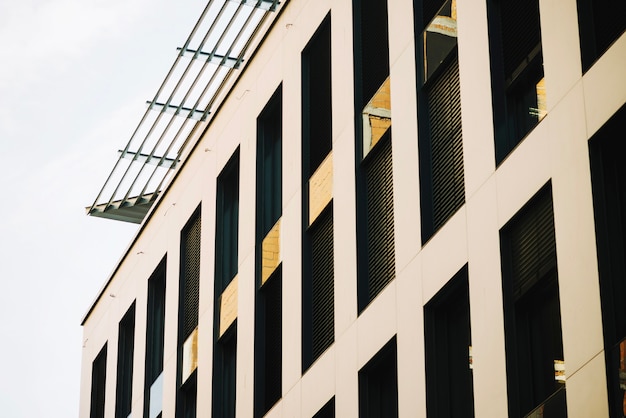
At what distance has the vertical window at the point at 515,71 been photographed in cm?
2114

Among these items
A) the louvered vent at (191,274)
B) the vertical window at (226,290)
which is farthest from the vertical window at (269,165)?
the louvered vent at (191,274)

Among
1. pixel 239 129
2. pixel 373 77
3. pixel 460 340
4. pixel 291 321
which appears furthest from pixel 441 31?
pixel 239 129

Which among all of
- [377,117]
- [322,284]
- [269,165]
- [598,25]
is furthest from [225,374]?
[598,25]

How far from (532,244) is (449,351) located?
3070 mm

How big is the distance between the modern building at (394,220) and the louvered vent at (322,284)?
55mm

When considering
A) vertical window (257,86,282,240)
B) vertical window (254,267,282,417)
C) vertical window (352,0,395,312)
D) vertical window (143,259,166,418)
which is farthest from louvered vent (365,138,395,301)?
vertical window (143,259,166,418)

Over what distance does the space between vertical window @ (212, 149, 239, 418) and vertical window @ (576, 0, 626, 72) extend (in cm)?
1491

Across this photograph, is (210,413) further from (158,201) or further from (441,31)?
(441,31)

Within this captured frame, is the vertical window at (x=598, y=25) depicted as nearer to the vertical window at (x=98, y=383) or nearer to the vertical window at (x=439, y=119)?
the vertical window at (x=439, y=119)

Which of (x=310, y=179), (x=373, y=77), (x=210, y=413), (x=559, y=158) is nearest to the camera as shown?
(x=559, y=158)

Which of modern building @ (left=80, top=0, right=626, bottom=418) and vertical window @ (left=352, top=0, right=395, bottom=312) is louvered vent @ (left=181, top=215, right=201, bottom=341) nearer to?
modern building @ (left=80, top=0, right=626, bottom=418)

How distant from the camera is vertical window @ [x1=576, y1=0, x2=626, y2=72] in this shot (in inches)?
745

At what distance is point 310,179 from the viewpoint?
95.7 ft

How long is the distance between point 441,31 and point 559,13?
14.2ft
